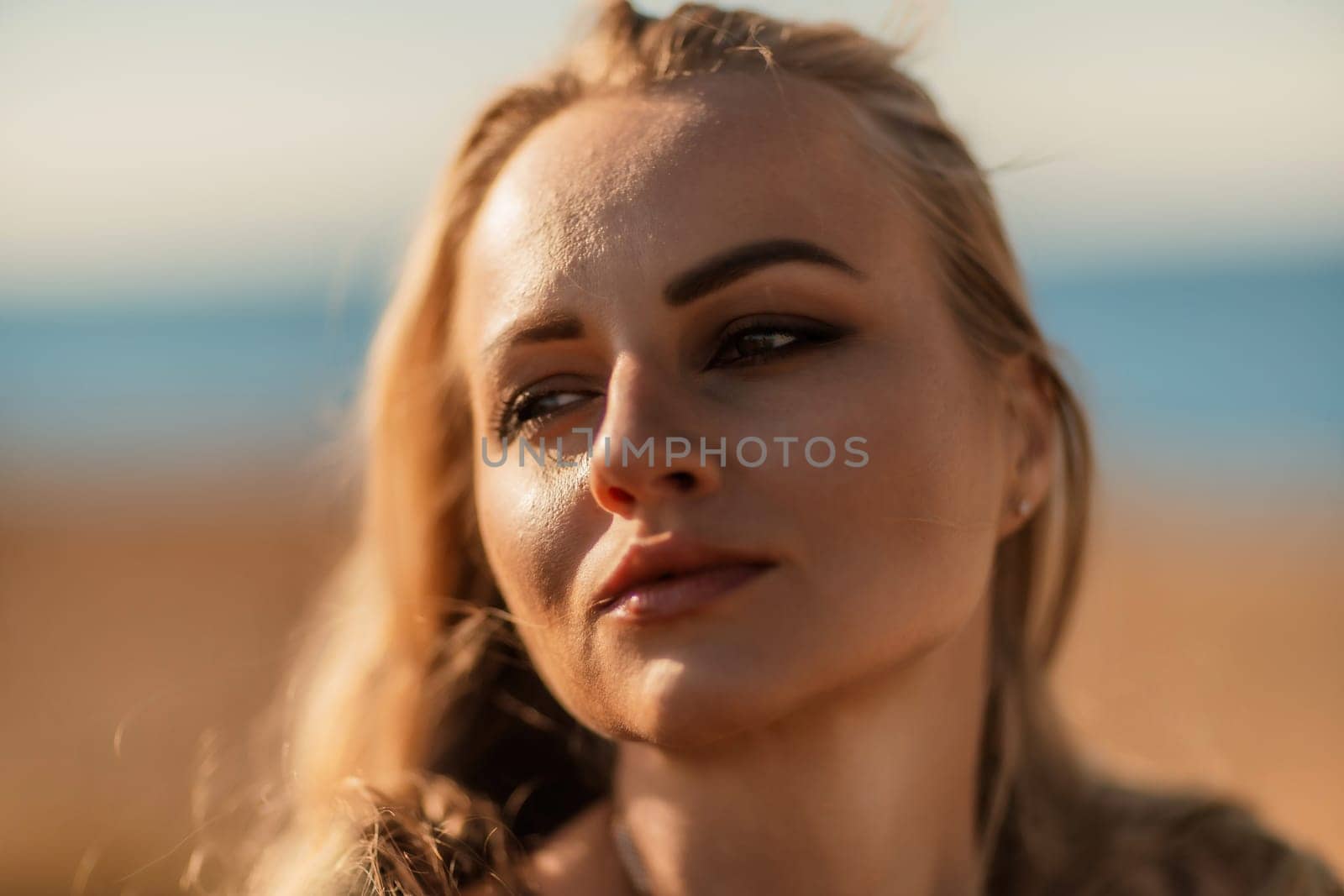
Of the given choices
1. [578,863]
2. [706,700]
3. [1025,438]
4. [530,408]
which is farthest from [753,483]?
[578,863]

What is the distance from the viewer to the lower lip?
2018mm

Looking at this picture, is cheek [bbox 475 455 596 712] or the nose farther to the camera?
cheek [bbox 475 455 596 712]

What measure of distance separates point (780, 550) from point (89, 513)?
1035 cm

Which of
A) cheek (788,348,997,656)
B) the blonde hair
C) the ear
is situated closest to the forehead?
the blonde hair

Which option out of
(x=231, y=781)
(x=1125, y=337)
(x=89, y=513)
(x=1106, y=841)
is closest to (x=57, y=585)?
(x=89, y=513)

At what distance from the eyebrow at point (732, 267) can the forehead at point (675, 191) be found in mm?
21

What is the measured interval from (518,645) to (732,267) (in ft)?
3.93

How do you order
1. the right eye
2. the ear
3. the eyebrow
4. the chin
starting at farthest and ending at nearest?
the ear → the right eye → the eyebrow → the chin

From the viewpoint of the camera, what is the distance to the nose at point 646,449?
200 cm

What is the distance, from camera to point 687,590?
6.64 ft

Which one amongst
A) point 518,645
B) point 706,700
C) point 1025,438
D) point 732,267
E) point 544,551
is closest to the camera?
point 706,700

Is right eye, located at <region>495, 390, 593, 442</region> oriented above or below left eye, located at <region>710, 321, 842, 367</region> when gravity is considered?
below

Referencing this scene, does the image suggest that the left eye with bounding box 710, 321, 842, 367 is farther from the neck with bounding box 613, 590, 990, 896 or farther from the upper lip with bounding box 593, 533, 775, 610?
the neck with bounding box 613, 590, 990, 896

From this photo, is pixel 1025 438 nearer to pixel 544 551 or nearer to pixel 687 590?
pixel 687 590
